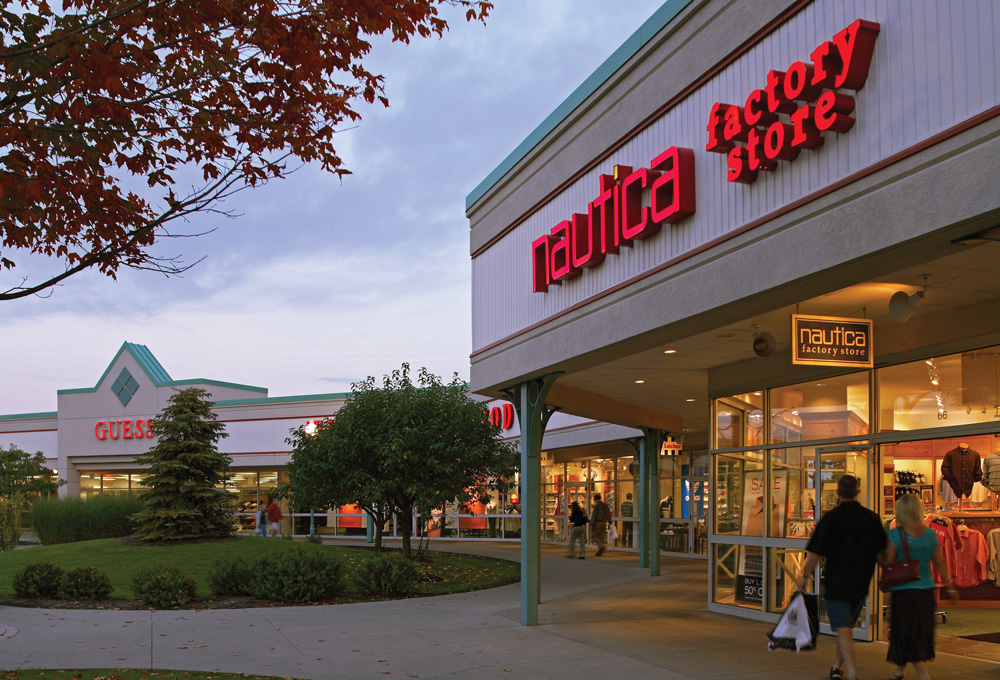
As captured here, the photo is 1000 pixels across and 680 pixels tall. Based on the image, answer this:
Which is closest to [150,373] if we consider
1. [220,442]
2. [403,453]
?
[220,442]

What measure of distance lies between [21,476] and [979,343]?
41.5 metres

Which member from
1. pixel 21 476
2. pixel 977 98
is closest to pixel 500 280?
pixel 977 98

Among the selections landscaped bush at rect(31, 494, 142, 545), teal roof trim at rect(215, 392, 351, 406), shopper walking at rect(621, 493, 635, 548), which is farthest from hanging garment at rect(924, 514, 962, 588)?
teal roof trim at rect(215, 392, 351, 406)

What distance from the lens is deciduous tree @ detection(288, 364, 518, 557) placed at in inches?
823

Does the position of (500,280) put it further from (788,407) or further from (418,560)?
(418,560)

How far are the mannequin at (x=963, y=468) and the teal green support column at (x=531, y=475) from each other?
565cm

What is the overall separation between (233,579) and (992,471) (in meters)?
12.1

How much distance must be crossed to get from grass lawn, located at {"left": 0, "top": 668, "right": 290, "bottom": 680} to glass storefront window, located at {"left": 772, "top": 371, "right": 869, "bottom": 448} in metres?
7.37

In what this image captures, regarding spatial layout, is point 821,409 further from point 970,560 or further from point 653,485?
point 653,485

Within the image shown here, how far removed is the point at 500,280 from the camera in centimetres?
1573

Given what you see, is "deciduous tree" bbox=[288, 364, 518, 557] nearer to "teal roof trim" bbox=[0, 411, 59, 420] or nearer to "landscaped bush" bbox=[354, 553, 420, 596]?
"landscaped bush" bbox=[354, 553, 420, 596]

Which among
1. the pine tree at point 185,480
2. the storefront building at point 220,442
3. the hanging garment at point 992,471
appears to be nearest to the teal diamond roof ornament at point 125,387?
the storefront building at point 220,442

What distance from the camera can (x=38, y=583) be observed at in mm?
16125

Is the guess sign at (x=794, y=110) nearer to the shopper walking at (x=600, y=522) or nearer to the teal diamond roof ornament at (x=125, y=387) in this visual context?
the shopper walking at (x=600, y=522)
